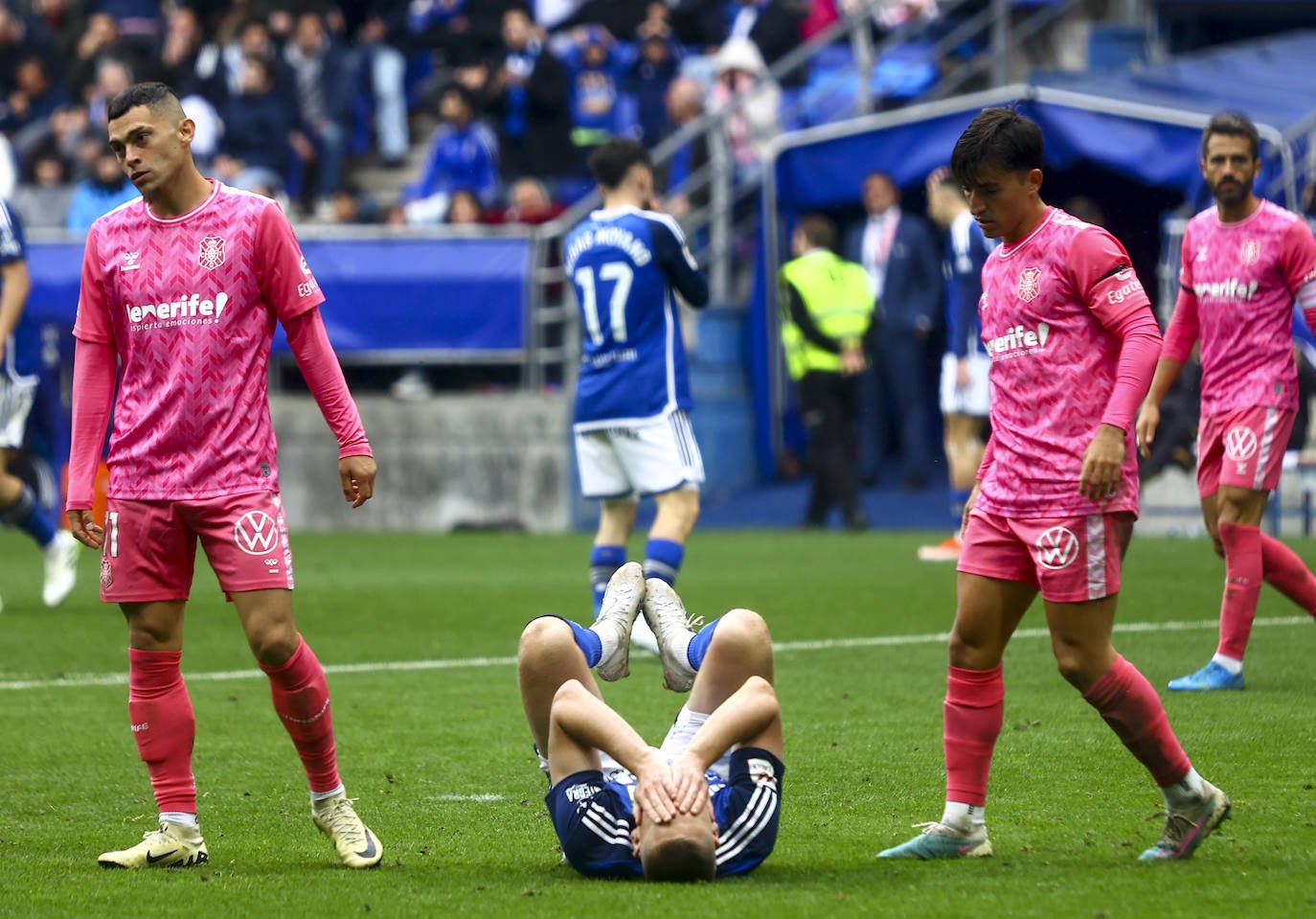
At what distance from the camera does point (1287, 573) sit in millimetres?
8195

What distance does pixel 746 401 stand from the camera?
1853cm

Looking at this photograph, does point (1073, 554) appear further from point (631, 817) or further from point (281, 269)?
point (281, 269)

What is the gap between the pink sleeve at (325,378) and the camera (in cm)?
542

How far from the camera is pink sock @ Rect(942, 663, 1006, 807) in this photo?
526 centimetres

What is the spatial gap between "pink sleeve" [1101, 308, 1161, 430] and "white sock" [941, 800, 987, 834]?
108cm

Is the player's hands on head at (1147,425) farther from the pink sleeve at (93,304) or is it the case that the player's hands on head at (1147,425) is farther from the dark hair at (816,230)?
the dark hair at (816,230)

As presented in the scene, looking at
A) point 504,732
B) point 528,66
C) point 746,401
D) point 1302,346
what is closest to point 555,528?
point 746,401

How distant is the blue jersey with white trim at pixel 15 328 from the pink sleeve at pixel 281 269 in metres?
5.34

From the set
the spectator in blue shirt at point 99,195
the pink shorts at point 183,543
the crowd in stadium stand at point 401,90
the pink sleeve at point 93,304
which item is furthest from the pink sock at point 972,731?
the spectator in blue shirt at point 99,195

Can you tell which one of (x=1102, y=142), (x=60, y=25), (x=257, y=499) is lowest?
(x=257, y=499)

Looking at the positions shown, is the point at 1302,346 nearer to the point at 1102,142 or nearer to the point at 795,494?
the point at 1102,142

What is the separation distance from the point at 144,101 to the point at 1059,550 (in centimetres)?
266

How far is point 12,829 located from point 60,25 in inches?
783

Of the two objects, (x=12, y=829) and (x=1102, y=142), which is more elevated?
(x=1102, y=142)
